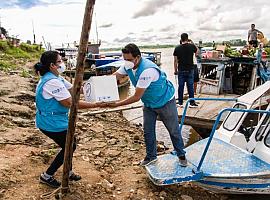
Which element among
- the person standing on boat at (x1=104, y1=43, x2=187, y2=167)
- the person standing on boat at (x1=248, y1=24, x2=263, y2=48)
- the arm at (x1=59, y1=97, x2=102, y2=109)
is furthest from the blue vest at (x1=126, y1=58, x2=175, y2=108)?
the person standing on boat at (x1=248, y1=24, x2=263, y2=48)

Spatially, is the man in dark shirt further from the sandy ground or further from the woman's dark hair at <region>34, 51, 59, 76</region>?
the woman's dark hair at <region>34, 51, 59, 76</region>

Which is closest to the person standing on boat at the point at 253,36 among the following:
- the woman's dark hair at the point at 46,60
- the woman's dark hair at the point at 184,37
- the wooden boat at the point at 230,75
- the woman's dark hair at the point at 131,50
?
the wooden boat at the point at 230,75

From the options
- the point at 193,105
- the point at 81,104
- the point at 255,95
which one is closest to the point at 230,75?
the point at 193,105

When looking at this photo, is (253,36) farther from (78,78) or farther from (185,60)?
(78,78)

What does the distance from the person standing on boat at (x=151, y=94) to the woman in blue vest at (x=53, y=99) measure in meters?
0.73

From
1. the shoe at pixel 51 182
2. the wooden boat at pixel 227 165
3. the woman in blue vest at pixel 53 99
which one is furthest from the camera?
the wooden boat at pixel 227 165

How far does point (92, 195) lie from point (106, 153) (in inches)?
79.9

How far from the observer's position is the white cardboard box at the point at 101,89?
14.9ft

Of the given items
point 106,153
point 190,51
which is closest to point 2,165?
point 106,153

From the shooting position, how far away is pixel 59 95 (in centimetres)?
396

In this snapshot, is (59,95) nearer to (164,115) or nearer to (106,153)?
(164,115)

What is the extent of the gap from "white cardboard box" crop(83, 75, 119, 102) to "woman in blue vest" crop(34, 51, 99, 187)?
0.26 meters

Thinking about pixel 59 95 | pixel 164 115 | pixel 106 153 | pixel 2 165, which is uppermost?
pixel 59 95

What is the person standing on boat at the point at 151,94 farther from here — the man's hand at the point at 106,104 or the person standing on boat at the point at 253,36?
the person standing on boat at the point at 253,36
